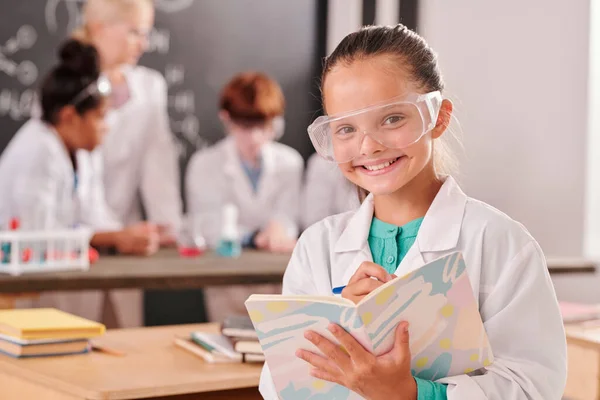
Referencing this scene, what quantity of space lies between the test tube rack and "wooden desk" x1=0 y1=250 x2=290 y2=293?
0.08 m

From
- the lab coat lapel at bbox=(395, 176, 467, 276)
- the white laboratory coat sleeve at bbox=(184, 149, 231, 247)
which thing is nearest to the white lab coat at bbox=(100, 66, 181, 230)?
the white laboratory coat sleeve at bbox=(184, 149, 231, 247)

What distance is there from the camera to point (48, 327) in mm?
2148

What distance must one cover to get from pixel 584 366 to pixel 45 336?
1.52 meters

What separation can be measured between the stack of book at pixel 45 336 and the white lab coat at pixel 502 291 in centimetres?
78

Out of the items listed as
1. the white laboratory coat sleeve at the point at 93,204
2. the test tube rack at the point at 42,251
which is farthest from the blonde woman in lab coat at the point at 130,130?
the test tube rack at the point at 42,251

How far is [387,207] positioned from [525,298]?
1.03ft

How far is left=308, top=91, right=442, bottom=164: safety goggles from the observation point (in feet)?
4.72

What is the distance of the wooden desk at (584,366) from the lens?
2.58m

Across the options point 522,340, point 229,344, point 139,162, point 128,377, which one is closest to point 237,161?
point 139,162

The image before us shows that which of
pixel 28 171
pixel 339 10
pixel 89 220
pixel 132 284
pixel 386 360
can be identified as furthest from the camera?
pixel 339 10

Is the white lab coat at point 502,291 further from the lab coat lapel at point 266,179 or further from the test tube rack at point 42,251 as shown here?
the lab coat lapel at point 266,179

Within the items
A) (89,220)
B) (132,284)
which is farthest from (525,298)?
(89,220)

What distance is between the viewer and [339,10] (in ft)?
21.1

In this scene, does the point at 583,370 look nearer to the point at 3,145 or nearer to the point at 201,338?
the point at 201,338
